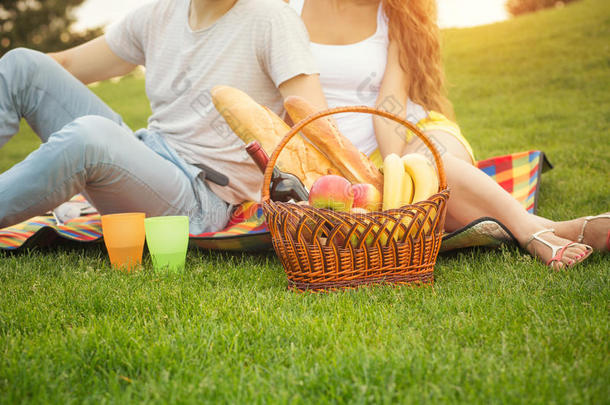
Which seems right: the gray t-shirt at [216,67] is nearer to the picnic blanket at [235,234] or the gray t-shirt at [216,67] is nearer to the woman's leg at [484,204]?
the picnic blanket at [235,234]

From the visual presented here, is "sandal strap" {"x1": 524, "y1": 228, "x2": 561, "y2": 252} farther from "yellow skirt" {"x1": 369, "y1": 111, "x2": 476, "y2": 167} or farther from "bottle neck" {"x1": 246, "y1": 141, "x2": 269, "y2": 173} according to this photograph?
"bottle neck" {"x1": 246, "y1": 141, "x2": 269, "y2": 173}

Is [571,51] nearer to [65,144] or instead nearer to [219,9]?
[219,9]

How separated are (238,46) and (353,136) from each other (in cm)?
68

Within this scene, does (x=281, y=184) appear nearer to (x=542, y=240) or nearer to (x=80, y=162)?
(x=80, y=162)

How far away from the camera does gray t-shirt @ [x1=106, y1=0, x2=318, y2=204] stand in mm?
2264

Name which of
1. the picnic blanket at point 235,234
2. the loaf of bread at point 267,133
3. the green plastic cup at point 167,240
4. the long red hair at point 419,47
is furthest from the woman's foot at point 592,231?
the green plastic cup at point 167,240

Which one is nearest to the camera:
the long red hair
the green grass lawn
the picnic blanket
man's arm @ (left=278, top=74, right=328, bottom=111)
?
the green grass lawn

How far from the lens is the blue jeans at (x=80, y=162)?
6.21 ft

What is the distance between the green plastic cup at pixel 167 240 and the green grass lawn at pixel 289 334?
58 millimetres

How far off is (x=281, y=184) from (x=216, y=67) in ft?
2.67

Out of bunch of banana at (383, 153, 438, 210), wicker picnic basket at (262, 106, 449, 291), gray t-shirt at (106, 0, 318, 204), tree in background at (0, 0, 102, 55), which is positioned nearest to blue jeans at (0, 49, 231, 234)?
gray t-shirt at (106, 0, 318, 204)

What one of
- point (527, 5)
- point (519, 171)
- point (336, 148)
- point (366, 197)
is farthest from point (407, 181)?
point (527, 5)

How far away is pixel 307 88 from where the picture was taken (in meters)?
2.19

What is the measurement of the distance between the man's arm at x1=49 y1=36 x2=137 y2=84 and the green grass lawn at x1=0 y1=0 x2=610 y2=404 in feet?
3.00
